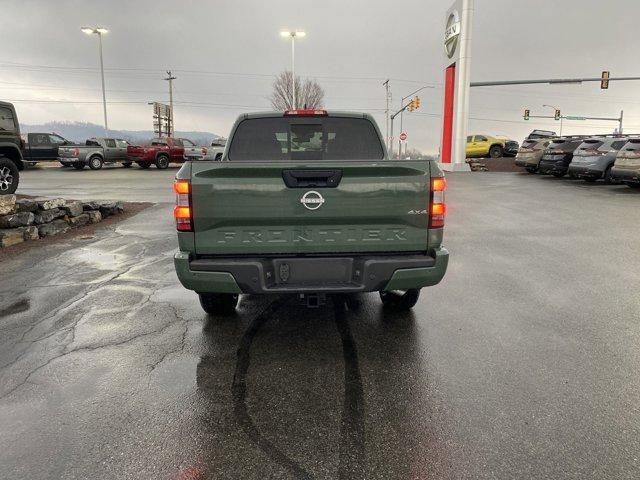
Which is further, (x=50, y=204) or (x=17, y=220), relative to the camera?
(x=50, y=204)

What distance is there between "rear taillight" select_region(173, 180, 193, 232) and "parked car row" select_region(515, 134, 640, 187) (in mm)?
16568

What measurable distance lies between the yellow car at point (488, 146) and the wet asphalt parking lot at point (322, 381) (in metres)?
30.7

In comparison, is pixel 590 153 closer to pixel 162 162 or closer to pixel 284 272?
pixel 284 272

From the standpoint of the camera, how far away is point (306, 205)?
3.48 meters

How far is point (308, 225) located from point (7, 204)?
22.2ft

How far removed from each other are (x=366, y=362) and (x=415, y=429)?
0.91m

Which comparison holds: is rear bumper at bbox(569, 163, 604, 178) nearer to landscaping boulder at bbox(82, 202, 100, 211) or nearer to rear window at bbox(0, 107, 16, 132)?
landscaping boulder at bbox(82, 202, 100, 211)

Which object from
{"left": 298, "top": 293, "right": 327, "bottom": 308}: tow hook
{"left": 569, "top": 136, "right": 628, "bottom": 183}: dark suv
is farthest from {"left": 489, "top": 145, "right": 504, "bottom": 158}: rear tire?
{"left": 298, "top": 293, "right": 327, "bottom": 308}: tow hook

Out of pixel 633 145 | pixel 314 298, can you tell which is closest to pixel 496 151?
pixel 633 145

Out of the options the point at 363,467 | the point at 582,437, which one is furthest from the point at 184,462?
the point at 582,437

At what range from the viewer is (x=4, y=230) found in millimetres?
7820

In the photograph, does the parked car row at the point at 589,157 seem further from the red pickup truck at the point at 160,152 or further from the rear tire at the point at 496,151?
the red pickup truck at the point at 160,152

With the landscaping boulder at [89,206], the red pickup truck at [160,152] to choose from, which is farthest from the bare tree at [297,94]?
the landscaping boulder at [89,206]

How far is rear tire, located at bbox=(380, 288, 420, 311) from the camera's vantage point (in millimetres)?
4586
